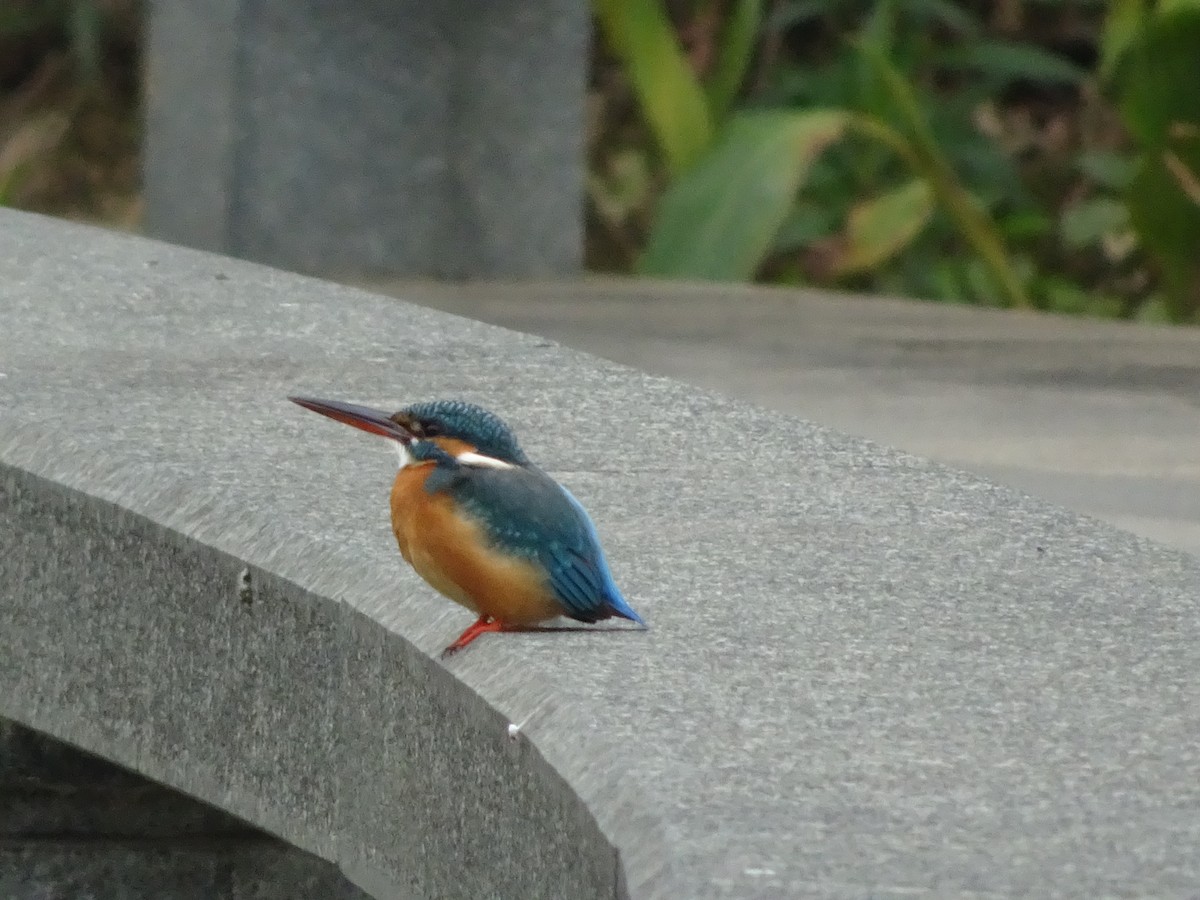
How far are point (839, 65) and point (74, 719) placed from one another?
628cm

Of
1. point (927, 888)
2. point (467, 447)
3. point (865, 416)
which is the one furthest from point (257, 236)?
point (927, 888)

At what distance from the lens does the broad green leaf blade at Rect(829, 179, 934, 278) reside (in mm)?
6648

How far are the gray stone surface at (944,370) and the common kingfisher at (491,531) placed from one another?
4.73 feet

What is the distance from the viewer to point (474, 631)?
2047 mm

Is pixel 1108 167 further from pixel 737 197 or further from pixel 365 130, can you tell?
pixel 365 130

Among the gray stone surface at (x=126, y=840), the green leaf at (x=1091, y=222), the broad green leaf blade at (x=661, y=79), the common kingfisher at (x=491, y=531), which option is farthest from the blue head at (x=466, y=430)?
the green leaf at (x=1091, y=222)

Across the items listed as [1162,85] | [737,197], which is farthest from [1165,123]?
[737,197]

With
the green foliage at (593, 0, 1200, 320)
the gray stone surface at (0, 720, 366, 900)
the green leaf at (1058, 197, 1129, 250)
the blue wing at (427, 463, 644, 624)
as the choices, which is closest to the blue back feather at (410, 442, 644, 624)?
the blue wing at (427, 463, 644, 624)

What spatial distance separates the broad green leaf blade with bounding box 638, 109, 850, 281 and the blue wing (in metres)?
4.13

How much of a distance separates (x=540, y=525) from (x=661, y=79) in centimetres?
511

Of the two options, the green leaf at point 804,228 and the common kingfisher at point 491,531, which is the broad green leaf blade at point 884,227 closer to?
the green leaf at point 804,228

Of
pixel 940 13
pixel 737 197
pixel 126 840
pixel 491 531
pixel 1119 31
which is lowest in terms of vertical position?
pixel 126 840

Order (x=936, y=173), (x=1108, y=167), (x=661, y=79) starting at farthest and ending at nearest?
(x=1108, y=167) → (x=661, y=79) → (x=936, y=173)

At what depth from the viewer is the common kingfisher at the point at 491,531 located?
1.97 meters
